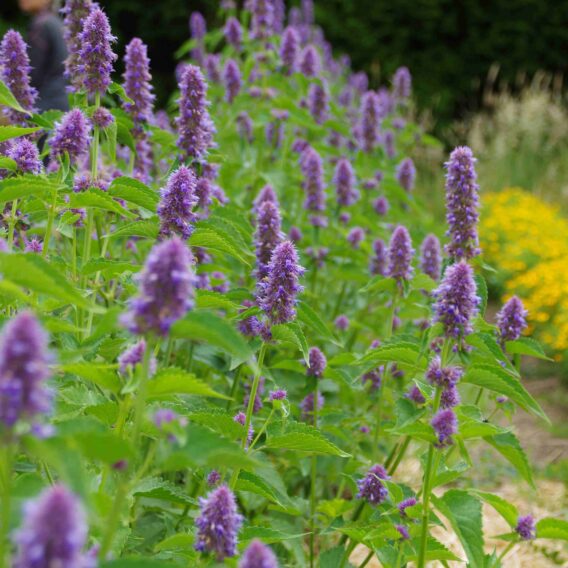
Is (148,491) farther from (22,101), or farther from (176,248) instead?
(22,101)

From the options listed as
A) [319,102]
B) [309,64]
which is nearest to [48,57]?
[309,64]

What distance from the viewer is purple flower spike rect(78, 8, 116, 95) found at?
250 cm

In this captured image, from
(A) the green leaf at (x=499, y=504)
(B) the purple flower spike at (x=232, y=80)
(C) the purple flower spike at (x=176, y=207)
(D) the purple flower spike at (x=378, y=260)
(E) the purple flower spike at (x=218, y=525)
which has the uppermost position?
(B) the purple flower spike at (x=232, y=80)

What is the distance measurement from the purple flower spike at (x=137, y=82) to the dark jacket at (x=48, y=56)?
284cm

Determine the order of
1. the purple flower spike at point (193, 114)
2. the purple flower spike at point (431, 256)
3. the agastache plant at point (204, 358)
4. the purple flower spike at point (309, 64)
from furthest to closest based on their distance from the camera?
the purple flower spike at point (309, 64), the purple flower spike at point (431, 256), the purple flower spike at point (193, 114), the agastache plant at point (204, 358)

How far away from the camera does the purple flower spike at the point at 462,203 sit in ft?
8.64

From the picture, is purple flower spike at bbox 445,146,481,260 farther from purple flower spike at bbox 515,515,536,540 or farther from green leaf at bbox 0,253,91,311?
green leaf at bbox 0,253,91,311

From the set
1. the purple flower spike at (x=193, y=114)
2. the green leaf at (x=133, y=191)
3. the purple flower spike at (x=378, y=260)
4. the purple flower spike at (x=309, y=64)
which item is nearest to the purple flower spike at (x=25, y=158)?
the green leaf at (x=133, y=191)

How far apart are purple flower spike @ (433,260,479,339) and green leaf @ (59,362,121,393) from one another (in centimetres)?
81

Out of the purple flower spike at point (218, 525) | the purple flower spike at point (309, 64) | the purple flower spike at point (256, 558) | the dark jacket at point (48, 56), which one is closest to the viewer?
the purple flower spike at point (256, 558)

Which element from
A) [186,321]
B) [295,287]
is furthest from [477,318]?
[186,321]

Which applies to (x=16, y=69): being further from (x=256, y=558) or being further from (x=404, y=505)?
(x=256, y=558)

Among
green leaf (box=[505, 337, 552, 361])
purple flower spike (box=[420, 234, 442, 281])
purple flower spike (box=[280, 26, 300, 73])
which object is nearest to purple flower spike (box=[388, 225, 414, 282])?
green leaf (box=[505, 337, 552, 361])

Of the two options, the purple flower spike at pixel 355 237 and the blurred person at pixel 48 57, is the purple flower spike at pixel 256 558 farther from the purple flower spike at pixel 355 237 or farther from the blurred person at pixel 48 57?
the blurred person at pixel 48 57
